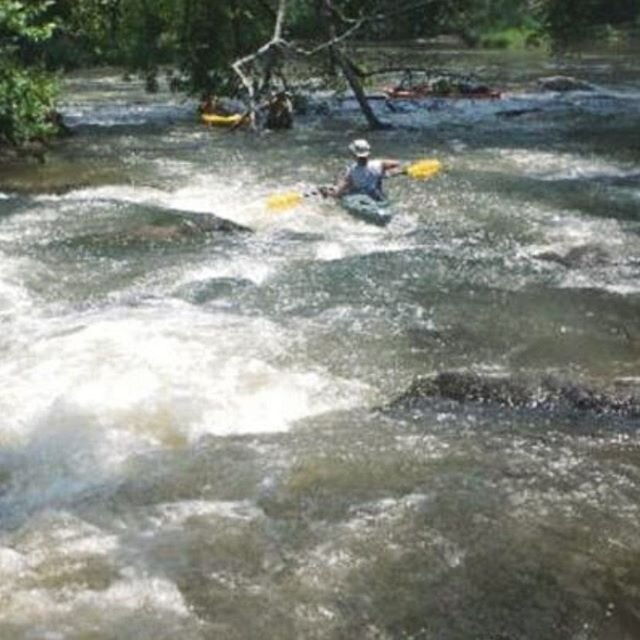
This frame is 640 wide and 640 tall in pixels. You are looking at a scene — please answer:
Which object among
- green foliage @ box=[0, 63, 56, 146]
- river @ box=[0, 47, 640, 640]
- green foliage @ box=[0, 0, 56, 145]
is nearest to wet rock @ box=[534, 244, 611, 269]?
river @ box=[0, 47, 640, 640]

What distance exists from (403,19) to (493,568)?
42.1 meters

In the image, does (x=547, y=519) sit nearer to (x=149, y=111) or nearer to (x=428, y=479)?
(x=428, y=479)

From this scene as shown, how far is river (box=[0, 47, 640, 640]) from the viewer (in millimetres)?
5285

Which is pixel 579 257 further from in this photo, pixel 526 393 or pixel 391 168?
pixel 526 393

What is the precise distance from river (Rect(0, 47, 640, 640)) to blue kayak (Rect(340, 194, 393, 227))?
157mm

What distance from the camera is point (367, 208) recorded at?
44.7ft

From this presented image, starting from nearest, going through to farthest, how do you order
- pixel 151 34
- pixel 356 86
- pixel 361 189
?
pixel 361 189 < pixel 356 86 < pixel 151 34

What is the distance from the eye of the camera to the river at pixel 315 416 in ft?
17.3

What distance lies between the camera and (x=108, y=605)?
521 cm

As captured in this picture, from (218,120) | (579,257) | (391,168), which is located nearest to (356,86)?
(218,120)

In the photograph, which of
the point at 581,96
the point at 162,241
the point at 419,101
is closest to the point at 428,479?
the point at 162,241

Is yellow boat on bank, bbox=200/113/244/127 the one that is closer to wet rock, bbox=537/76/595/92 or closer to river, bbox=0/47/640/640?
river, bbox=0/47/640/640

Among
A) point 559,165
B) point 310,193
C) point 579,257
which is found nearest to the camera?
point 579,257

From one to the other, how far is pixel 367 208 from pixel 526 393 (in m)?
6.43
